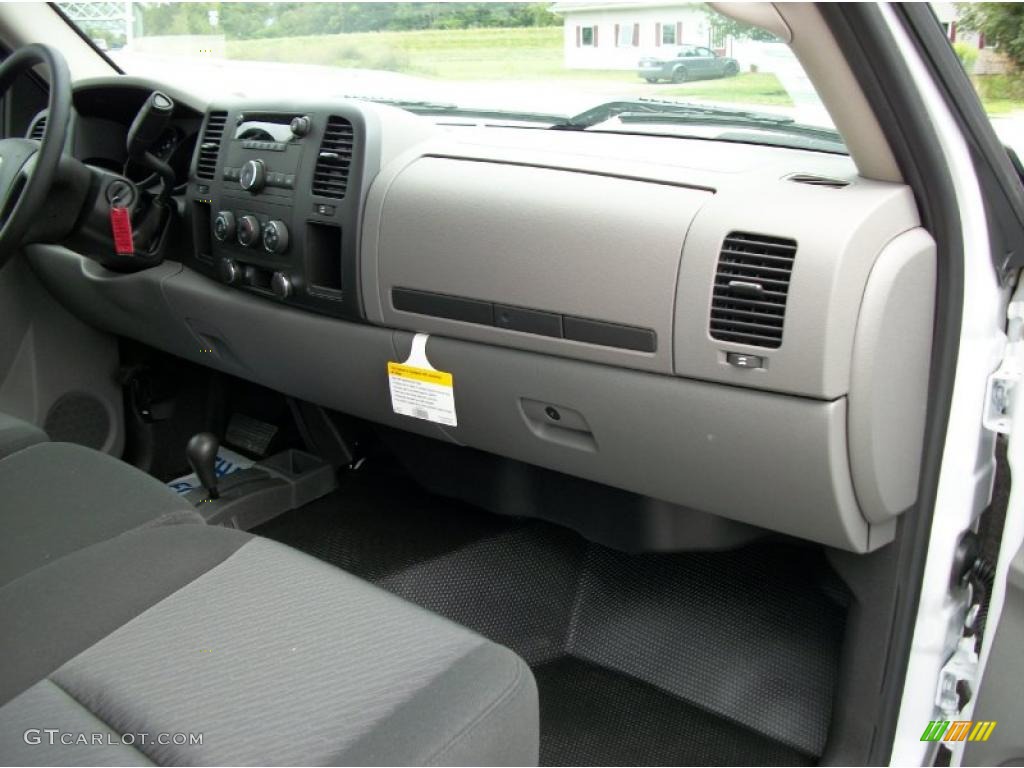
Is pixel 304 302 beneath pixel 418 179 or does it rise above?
beneath

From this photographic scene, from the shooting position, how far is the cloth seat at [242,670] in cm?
97

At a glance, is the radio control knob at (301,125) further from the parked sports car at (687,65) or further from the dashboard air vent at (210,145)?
the parked sports car at (687,65)

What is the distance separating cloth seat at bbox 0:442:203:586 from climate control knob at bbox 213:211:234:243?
1.76ft

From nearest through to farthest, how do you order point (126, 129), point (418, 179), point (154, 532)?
point (154, 532) < point (418, 179) < point (126, 129)

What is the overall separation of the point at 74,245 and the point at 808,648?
1.74 m

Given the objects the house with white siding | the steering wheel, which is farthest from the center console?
the house with white siding

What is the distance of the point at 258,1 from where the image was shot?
2283 mm

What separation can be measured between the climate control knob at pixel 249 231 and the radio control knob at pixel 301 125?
19 cm

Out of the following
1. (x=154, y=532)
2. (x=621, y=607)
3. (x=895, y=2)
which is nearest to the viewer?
(x=895, y=2)

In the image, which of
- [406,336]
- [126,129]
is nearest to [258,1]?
[126,129]

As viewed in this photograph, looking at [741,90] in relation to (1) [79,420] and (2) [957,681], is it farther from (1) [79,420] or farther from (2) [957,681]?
(1) [79,420]

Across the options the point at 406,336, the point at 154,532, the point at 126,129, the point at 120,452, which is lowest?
the point at 120,452

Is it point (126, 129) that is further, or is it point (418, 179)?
point (126, 129)

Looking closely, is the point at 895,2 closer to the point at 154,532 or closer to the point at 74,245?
the point at 154,532
